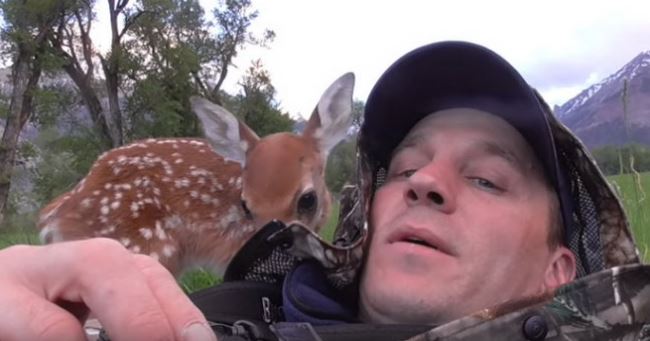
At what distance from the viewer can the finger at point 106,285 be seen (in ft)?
4.45

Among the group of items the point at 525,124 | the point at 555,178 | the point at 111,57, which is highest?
the point at 111,57


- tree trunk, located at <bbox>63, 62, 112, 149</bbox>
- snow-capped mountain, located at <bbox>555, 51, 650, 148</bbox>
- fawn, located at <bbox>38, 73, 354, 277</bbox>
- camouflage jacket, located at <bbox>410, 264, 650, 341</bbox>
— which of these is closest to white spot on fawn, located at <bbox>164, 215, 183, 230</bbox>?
fawn, located at <bbox>38, 73, 354, 277</bbox>

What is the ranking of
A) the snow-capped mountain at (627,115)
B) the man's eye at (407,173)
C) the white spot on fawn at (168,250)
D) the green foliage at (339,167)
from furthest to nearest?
the green foliage at (339,167), the white spot on fawn at (168,250), the snow-capped mountain at (627,115), the man's eye at (407,173)

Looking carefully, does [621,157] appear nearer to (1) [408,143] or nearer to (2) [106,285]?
(1) [408,143]

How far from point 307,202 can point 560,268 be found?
10.8 feet

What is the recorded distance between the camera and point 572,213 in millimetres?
2676

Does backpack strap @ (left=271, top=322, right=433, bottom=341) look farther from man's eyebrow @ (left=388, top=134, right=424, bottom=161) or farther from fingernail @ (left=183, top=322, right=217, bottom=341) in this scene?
man's eyebrow @ (left=388, top=134, right=424, bottom=161)

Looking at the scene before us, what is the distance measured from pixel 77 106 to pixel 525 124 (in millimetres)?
37485

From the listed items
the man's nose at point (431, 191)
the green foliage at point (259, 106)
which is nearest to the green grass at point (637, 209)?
the man's nose at point (431, 191)

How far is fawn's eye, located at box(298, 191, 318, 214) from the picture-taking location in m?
5.80

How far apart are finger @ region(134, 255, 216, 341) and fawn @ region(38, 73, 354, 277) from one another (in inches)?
175

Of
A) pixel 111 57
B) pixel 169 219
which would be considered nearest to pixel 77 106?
pixel 111 57

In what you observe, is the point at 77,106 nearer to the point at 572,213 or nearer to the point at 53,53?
the point at 53,53

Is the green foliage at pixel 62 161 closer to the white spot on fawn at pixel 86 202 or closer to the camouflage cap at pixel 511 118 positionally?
the white spot on fawn at pixel 86 202
